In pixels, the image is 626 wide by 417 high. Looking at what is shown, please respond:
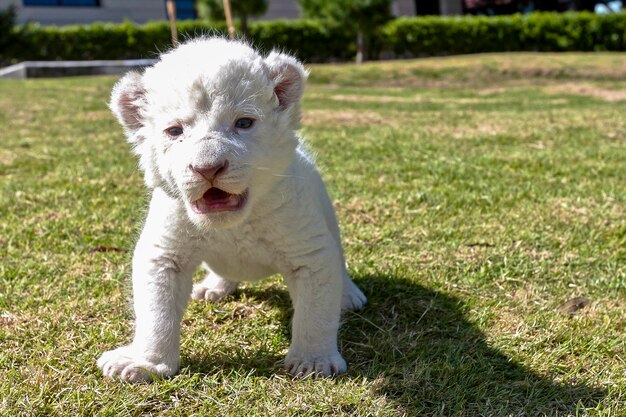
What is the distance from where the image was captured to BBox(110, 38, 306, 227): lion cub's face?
2490 mm

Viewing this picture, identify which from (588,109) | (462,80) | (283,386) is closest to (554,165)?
(283,386)

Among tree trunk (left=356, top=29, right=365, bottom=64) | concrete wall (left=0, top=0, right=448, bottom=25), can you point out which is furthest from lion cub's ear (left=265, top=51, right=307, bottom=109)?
concrete wall (left=0, top=0, right=448, bottom=25)

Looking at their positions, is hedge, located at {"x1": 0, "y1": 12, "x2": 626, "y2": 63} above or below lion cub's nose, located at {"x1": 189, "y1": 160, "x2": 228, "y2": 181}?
above

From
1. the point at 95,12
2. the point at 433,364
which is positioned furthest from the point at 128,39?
the point at 433,364

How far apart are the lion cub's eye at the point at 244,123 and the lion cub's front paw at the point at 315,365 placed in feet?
3.28

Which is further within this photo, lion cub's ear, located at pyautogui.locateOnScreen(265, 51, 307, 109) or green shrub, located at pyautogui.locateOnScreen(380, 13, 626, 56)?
green shrub, located at pyautogui.locateOnScreen(380, 13, 626, 56)

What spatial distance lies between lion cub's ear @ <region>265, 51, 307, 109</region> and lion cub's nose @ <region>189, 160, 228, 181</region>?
0.50 metres

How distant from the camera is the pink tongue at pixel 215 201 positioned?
2588mm

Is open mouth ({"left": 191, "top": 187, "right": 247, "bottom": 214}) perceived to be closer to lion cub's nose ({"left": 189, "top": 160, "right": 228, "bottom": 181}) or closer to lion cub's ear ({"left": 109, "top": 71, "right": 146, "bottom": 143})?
lion cub's nose ({"left": 189, "top": 160, "right": 228, "bottom": 181})

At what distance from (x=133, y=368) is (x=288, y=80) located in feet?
4.32

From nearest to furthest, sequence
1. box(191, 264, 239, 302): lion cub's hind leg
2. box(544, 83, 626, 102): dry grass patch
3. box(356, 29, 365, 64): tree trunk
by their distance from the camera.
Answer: box(191, 264, 239, 302): lion cub's hind leg, box(544, 83, 626, 102): dry grass patch, box(356, 29, 365, 64): tree trunk

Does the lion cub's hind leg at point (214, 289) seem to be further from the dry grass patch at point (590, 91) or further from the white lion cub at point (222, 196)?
the dry grass patch at point (590, 91)

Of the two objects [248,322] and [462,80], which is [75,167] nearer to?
[248,322]

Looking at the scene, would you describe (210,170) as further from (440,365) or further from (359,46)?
(359,46)
